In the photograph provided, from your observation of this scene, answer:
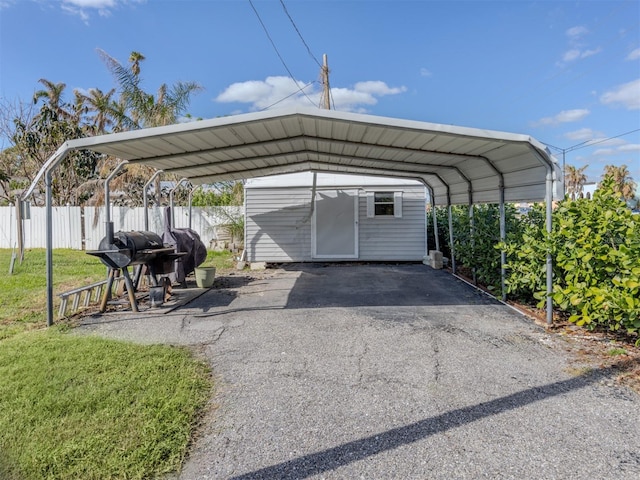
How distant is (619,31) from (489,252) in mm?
15046

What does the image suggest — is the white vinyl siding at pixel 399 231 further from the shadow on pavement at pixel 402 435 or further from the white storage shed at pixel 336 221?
the shadow on pavement at pixel 402 435

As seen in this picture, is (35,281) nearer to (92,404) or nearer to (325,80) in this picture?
(92,404)

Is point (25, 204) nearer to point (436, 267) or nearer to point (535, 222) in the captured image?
point (535, 222)

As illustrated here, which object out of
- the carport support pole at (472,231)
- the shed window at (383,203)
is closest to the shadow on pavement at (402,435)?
the carport support pole at (472,231)

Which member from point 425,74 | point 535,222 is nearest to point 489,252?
point 535,222

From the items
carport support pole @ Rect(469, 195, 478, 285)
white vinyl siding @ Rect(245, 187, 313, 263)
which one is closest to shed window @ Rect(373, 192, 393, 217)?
white vinyl siding @ Rect(245, 187, 313, 263)

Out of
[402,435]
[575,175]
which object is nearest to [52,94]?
[402,435]

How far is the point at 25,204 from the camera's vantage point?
554cm

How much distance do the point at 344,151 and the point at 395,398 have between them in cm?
453

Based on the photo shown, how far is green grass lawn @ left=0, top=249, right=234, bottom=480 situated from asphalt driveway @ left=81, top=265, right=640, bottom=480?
0.63 ft

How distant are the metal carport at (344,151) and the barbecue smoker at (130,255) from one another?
0.61m

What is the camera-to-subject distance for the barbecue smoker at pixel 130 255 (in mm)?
4852

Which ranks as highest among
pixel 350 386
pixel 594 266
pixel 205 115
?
pixel 205 115

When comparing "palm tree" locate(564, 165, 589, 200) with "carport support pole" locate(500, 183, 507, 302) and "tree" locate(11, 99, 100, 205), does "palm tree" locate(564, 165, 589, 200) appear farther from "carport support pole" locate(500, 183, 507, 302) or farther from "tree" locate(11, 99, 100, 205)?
"tree" locate(11, 99, 100, 205)
